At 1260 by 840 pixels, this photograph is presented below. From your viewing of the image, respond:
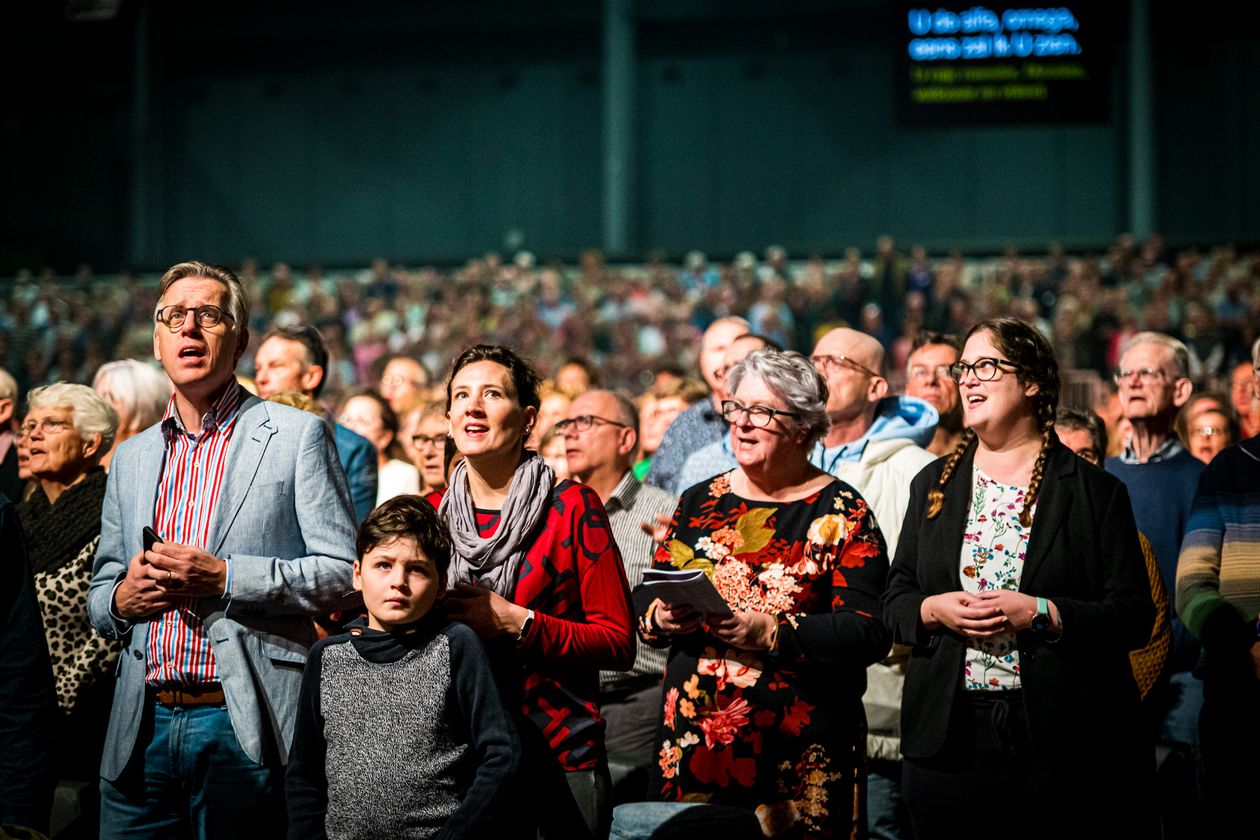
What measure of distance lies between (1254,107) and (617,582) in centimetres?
Answer: 1762

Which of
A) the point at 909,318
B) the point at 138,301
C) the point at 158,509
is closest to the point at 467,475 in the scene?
the point at 158,509

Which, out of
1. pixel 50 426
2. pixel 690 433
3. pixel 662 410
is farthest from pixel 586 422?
pixel 50 426

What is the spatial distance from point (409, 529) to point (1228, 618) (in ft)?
5.93

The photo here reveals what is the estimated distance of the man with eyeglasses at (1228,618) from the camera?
314 centimetres

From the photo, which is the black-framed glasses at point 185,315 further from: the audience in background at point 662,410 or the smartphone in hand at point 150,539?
the audience in background at point 662,410

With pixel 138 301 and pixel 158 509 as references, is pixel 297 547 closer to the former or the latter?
pixel 158 509

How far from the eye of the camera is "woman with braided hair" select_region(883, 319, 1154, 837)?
2.80m

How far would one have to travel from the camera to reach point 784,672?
2969mm

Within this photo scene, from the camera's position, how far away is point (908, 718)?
9.69ft

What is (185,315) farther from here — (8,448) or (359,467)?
(8,448)

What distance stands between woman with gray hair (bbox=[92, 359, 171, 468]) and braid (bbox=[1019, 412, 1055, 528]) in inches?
106

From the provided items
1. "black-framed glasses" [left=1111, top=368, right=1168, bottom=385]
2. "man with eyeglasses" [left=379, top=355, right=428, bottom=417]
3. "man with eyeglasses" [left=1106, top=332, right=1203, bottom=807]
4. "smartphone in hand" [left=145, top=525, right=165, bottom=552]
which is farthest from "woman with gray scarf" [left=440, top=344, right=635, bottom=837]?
"man with eyeglasses" [left=379, top=355, right=428, bottom=417]

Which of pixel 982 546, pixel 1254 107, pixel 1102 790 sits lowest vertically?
pixel 1102 790

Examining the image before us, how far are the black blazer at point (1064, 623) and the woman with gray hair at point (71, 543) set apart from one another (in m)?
1.94
